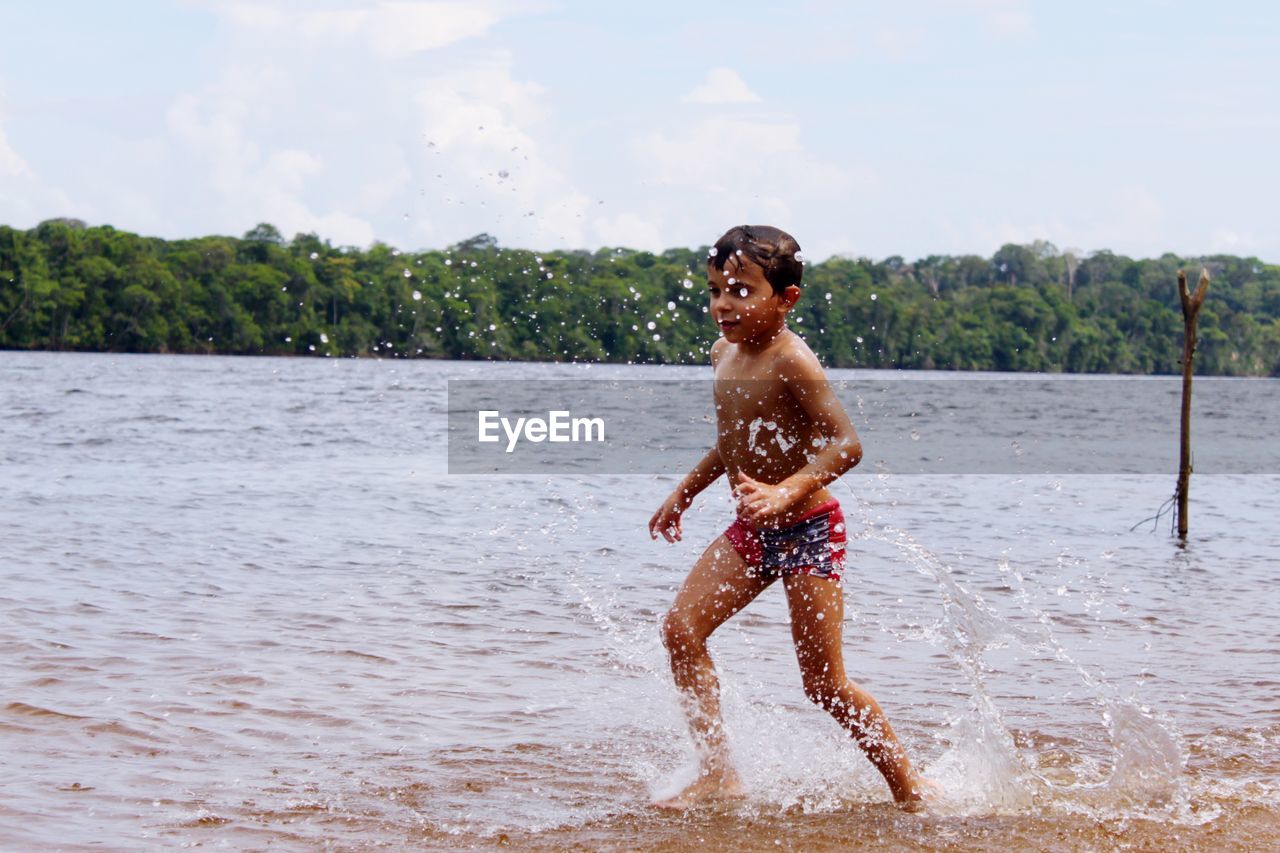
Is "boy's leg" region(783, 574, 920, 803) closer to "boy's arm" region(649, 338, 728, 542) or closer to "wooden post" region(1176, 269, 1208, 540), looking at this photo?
"boy's arm" region(649, 338, 728, 542)

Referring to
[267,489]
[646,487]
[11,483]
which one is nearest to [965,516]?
[646,487]

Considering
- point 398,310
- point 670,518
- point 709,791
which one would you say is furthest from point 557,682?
point 398,310

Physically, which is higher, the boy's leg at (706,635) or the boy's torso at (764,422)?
the boy's torso at (764,422)

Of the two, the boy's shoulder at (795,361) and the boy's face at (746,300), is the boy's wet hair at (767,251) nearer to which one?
the boy's face at (746,300)

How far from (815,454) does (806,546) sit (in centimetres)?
31

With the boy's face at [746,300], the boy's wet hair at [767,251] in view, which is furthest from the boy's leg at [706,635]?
the boy's wet hair at [767,251]

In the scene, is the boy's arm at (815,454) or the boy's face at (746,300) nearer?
the boy's arm at (815,454)

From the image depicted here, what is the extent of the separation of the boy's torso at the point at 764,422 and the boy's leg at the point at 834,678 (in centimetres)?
27

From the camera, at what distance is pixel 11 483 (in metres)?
16.8

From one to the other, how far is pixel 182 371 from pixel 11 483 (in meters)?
49.0

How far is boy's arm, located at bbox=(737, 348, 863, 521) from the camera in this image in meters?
4.45

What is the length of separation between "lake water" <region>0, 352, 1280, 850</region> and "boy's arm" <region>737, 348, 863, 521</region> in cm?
108

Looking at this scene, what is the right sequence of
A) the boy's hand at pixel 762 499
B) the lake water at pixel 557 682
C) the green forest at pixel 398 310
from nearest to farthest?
the boy's hand at pixel 762 499 < the lake water at pixel 557 682 < the green forest at pixel 398 310

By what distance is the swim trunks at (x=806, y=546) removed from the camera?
4805 millimetres
